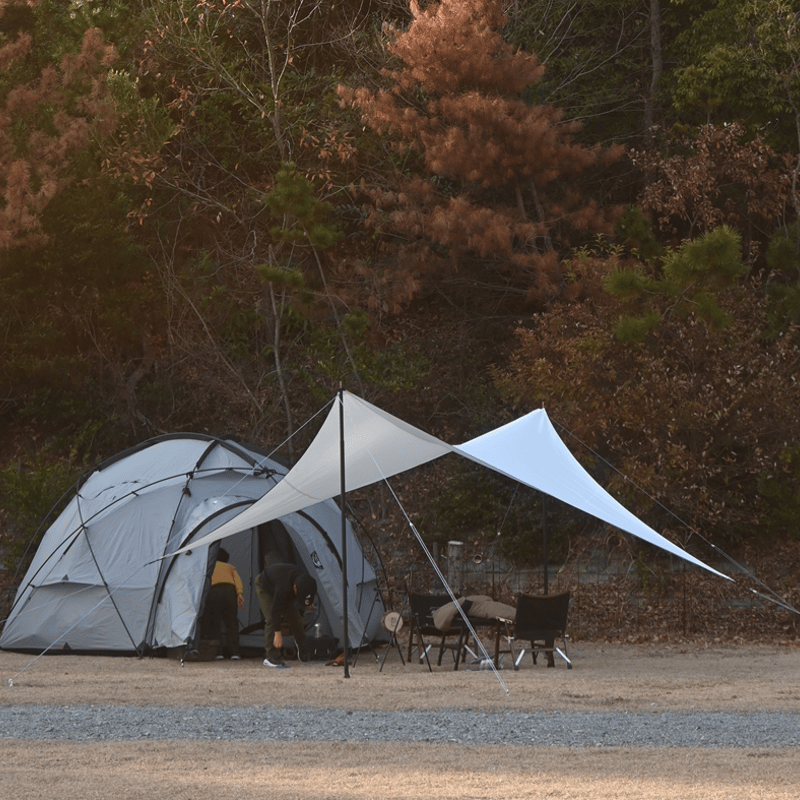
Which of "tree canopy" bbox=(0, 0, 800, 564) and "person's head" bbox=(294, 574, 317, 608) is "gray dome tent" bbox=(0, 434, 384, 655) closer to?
"person's head" bbox=(294, 574, 317, 608)

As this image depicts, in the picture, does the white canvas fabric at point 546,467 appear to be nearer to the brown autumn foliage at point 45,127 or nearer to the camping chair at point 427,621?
the camping chair at point 427,621

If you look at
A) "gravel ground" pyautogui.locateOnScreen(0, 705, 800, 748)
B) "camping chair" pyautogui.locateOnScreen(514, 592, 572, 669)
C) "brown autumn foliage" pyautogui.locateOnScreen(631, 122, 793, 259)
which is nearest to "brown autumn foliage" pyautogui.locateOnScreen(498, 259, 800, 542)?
"brown autumn foliage" pyautogui.locateOnScreen(631, 122, 793, 259)

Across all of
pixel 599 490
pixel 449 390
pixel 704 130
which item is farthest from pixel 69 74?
pixel 599 490

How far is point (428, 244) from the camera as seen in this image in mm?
17219

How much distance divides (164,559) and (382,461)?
2.45 metres

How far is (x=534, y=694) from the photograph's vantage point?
8.48 m

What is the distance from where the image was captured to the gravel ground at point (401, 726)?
6.46 metres

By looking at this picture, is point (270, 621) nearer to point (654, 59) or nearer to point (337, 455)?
point (337, 455)

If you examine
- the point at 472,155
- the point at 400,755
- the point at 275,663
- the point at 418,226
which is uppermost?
the point at 472,155

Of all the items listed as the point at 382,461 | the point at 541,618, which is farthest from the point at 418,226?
the point at 541,618

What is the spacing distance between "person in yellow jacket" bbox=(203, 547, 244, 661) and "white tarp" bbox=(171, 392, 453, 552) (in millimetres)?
880

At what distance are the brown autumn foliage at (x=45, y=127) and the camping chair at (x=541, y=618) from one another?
9.62m

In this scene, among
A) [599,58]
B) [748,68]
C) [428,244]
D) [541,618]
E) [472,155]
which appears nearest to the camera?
[541,618]

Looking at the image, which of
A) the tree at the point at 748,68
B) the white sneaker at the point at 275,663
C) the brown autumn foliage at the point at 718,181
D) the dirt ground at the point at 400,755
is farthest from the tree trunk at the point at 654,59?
→ the white sneaker at the point at 275,663
